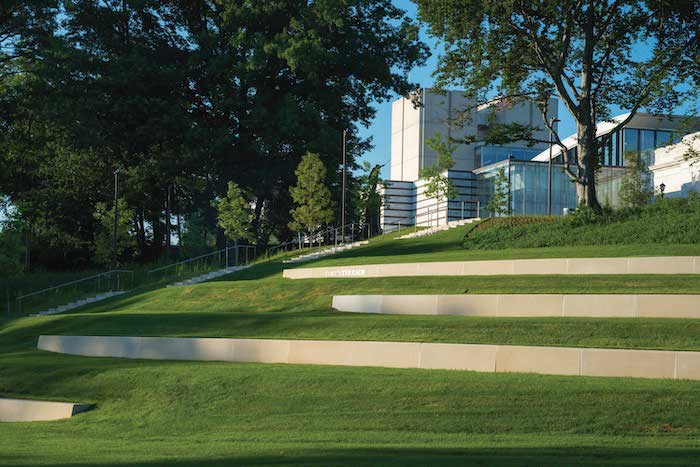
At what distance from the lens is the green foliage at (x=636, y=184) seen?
1819 inches

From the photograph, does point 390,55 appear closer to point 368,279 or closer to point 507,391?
point 368,279

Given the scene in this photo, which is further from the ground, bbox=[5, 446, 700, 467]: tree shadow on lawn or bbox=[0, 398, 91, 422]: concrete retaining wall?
bbox=[5, 446, 700, 467]: tree shadow on lawn

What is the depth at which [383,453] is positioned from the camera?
23.9 feet

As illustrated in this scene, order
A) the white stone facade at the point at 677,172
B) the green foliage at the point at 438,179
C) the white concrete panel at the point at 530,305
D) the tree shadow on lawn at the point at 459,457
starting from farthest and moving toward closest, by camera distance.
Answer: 1. the green foliage at the point at 438,179
2. the white stone facade at the point at 677,172
3. the white concrete panel at the point at 530,305
4. the tree shadow on lawn at the point at 459,457

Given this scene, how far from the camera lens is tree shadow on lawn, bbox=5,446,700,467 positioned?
670 cm

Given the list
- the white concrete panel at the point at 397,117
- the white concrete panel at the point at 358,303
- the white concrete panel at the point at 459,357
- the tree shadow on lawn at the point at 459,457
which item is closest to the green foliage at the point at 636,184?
the white concrete panel at the point at 358,303

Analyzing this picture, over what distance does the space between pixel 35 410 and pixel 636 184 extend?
45.6 metres

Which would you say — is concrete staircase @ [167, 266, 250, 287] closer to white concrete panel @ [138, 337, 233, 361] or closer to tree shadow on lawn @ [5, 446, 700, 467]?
white concrete panel @ [138, 337, 233, 361]

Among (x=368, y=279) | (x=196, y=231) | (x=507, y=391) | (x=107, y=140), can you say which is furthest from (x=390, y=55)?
(x=196, y=231)

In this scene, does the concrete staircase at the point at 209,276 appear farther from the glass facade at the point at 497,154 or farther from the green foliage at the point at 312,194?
the glass facade at the point at 497,154

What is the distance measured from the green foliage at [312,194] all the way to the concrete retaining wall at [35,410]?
29.0 meters

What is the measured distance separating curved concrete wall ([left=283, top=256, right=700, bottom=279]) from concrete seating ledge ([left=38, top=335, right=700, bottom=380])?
7.65 m

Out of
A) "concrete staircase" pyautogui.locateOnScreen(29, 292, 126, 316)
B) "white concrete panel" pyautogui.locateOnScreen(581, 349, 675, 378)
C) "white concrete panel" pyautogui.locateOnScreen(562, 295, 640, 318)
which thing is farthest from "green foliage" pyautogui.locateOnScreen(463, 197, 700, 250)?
"concrete staircase" pyautogui.locateOnScreen(29, 292, 126, 316)

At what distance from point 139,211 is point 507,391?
4335 cm
